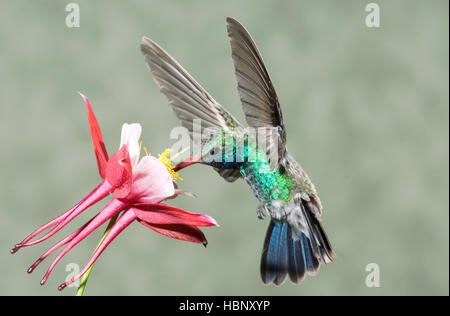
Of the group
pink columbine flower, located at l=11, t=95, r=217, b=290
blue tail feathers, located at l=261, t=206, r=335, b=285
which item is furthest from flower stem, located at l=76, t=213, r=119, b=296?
blue tail feathers, located at l=261, t=206, r=335, b=285

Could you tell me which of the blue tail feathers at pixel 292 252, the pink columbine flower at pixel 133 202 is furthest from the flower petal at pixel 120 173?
the blue tail feathers at pixel 292 252

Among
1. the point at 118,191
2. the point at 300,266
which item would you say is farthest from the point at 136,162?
the point at 300,266

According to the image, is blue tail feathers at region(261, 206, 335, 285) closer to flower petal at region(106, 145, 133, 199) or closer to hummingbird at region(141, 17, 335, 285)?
hummingbird at region(141, 17, 335, 285)

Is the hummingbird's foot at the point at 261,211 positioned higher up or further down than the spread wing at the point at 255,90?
further down

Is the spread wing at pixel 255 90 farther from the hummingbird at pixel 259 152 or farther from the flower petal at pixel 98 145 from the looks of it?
the flower petal at pixel 98 145

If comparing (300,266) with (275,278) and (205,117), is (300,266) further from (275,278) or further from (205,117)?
(205,117)

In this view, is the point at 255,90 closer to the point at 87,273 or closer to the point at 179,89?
the point at 179,89
